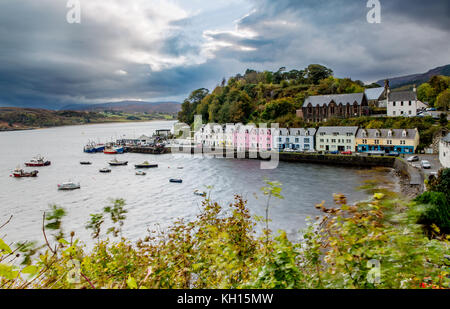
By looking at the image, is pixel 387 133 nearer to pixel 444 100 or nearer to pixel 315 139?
pixel 315 139

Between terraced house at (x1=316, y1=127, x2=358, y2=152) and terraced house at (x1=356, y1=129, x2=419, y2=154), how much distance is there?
2.22ft

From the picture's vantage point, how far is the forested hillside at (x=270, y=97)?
42031 mm

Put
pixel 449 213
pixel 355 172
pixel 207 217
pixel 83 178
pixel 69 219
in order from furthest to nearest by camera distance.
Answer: pixel 83 178 < pixel 355 172 < pixel 69 219 < pixel 449 213 < pixel 207 217

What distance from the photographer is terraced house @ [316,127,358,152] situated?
94.0 feet

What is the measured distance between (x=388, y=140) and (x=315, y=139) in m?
7.25

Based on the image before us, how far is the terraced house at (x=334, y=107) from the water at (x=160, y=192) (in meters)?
13.0

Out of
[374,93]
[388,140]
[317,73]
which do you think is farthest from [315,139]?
[317,73]

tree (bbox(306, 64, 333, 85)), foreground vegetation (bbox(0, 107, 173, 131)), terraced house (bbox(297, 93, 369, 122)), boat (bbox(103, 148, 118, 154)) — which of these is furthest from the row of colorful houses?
foreground vegetation (bbox(0, 107, 173, 131))

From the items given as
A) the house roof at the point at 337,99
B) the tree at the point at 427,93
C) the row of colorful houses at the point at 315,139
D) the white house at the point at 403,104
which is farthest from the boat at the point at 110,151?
the tree at the point at 427,93

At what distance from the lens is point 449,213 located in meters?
8.78

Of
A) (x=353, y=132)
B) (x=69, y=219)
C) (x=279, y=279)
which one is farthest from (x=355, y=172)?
(x=279, y=279)

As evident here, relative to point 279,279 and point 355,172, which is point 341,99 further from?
point 279,279
